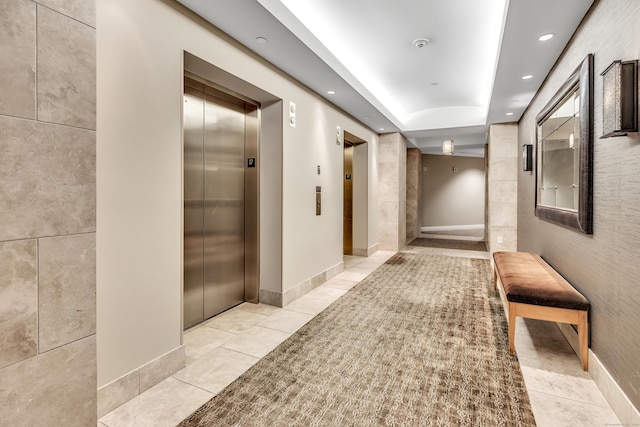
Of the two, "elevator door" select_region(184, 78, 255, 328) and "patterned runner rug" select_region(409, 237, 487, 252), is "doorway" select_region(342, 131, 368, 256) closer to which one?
"patterned runner rug" select_region(409, 237, 487, 252)

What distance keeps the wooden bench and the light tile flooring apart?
27 centimetres

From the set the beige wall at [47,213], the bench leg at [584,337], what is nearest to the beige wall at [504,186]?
the bench leg at [584,337]

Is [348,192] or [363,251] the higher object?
[348,192]

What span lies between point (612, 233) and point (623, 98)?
2.81 feet

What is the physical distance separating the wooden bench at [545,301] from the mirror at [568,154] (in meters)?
0.52

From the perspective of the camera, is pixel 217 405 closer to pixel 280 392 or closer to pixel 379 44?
pixel 280 392

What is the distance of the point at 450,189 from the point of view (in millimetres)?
12844

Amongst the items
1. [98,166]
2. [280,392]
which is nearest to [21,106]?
[98,166]

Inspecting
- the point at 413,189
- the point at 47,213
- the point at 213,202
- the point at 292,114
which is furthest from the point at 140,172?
the point at 413,189

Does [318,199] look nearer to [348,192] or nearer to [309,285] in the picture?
[309,285]

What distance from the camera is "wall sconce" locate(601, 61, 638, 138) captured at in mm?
1844

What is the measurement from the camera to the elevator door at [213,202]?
3258 millimetres

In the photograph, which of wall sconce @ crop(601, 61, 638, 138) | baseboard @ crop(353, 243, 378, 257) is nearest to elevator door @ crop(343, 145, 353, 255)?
baseboard @ crop(353, 243, 378, 257)

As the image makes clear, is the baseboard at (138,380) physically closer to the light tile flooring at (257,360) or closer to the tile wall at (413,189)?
the light tile flooring at (257,360)
